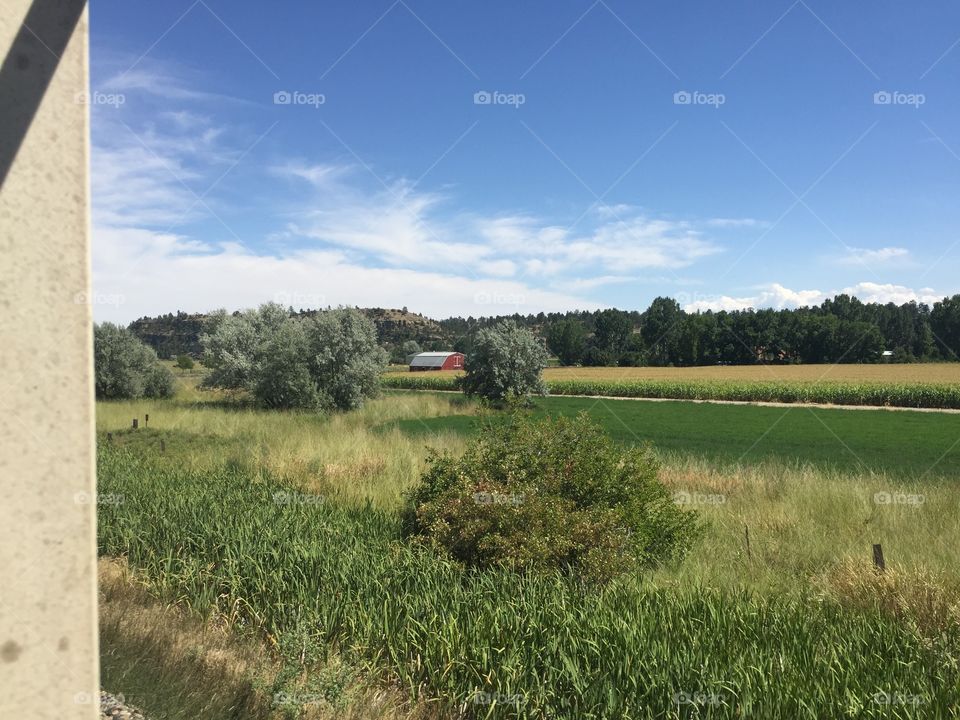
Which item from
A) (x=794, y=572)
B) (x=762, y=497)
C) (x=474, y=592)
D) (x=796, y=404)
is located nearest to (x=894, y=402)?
(x=796, y=404)

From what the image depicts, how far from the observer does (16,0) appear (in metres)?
1.91

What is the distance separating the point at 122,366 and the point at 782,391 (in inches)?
1629

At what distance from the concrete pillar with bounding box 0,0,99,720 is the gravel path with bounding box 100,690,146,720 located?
196 centimetres

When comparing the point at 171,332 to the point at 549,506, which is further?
the point at 171,332

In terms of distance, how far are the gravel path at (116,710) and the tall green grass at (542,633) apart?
113 cm

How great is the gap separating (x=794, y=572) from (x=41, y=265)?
771 cm

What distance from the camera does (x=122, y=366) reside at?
36.2 meters

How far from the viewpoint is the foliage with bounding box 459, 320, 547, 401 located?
37.7m

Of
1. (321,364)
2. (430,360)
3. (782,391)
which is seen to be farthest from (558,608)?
(430,360)

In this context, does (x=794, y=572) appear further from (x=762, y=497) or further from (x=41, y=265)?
(x=41, y=265)

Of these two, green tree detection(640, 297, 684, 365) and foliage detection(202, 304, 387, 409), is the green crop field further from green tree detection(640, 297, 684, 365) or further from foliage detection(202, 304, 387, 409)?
green tree detection(640, 297, 684, 365)

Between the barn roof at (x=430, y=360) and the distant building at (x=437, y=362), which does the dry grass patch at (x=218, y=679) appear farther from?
the barn roof at (x=430, y=360)

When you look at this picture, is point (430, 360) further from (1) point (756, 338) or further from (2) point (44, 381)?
(2) point (44, 381)

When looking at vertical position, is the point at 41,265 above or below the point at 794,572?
above
